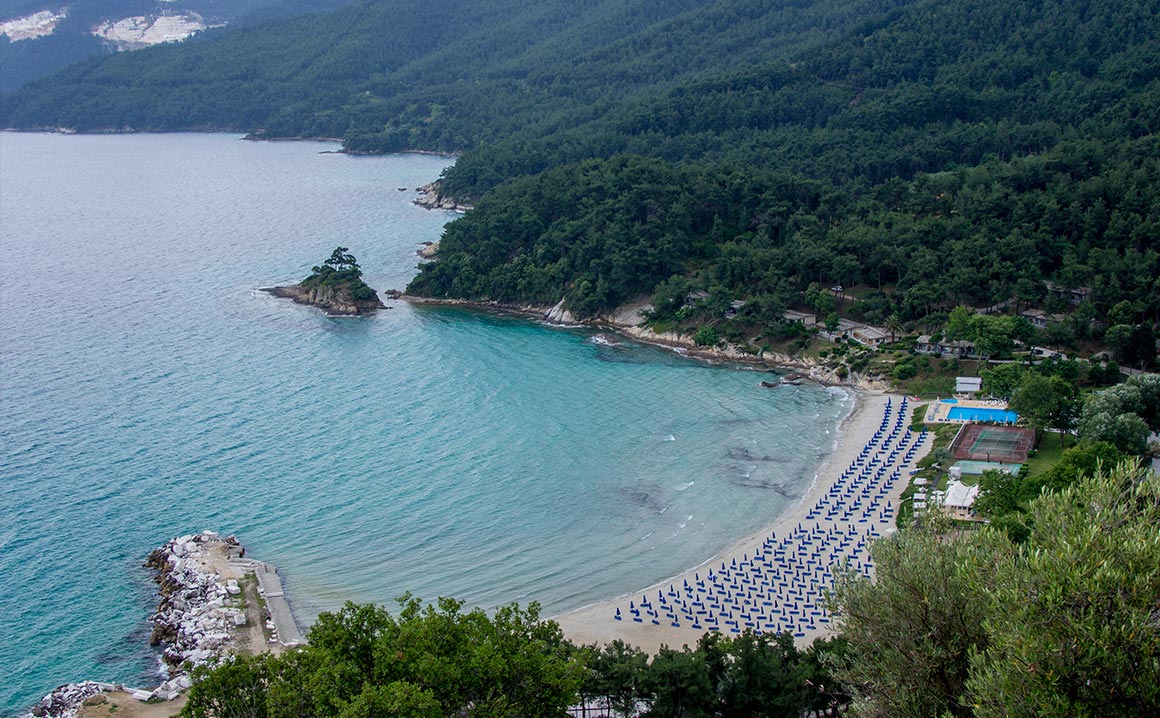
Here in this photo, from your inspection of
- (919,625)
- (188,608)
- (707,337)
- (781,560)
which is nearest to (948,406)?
(707,337)

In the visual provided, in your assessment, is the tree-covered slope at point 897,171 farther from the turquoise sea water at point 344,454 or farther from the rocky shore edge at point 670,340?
the turquoise sea water at point 344,454

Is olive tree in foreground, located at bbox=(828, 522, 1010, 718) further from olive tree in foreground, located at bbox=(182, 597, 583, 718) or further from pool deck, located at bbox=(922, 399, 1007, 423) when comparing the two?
pool deck, located at bbox=(922, 399, 1007, 423)

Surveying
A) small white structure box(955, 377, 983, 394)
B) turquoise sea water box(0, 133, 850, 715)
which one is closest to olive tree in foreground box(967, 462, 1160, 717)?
turquoise sea water box(0, 133, 850, 715)

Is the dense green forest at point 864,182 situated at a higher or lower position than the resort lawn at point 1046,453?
higher

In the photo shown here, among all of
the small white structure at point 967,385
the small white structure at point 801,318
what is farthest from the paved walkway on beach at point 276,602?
the small white structure at point 801,318

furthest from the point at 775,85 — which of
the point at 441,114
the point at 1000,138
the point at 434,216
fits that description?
the point at 441,114

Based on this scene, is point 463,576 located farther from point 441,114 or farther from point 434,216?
point 441,114
